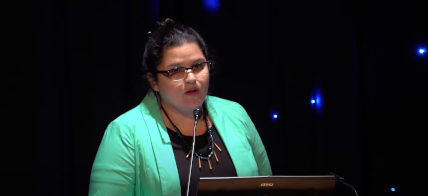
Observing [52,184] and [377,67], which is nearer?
[52,184]

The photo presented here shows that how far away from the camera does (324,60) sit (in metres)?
2.51

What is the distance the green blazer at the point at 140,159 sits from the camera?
1.47m

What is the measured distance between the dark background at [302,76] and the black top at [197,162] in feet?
2.31

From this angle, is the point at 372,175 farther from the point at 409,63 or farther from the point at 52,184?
the point at 52,184

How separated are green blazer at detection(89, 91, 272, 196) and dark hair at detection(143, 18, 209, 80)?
0.48 feet

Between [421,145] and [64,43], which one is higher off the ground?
[64,43]

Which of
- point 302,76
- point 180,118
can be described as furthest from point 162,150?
point 302,76

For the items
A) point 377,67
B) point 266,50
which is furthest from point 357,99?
point 266,50

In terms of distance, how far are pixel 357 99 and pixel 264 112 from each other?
540mm

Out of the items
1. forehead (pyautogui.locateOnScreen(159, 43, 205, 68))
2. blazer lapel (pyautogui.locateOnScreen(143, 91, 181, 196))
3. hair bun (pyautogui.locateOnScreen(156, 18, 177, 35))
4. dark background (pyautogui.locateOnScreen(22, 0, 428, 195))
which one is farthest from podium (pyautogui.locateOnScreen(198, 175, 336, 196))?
dark background (pyautogui.locateOnScreen(22, 0, 428, 195))

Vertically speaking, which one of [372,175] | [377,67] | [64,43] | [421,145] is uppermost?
[64,43]

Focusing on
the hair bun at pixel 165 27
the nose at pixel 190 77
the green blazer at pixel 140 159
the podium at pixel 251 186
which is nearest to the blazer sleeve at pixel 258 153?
the green blazer at pixel 140 159

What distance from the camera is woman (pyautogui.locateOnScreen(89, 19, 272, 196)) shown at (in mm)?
1487

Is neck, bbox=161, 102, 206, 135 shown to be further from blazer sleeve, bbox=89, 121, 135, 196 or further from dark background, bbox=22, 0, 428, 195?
dark background, bbox=22, 0, 428, 195
